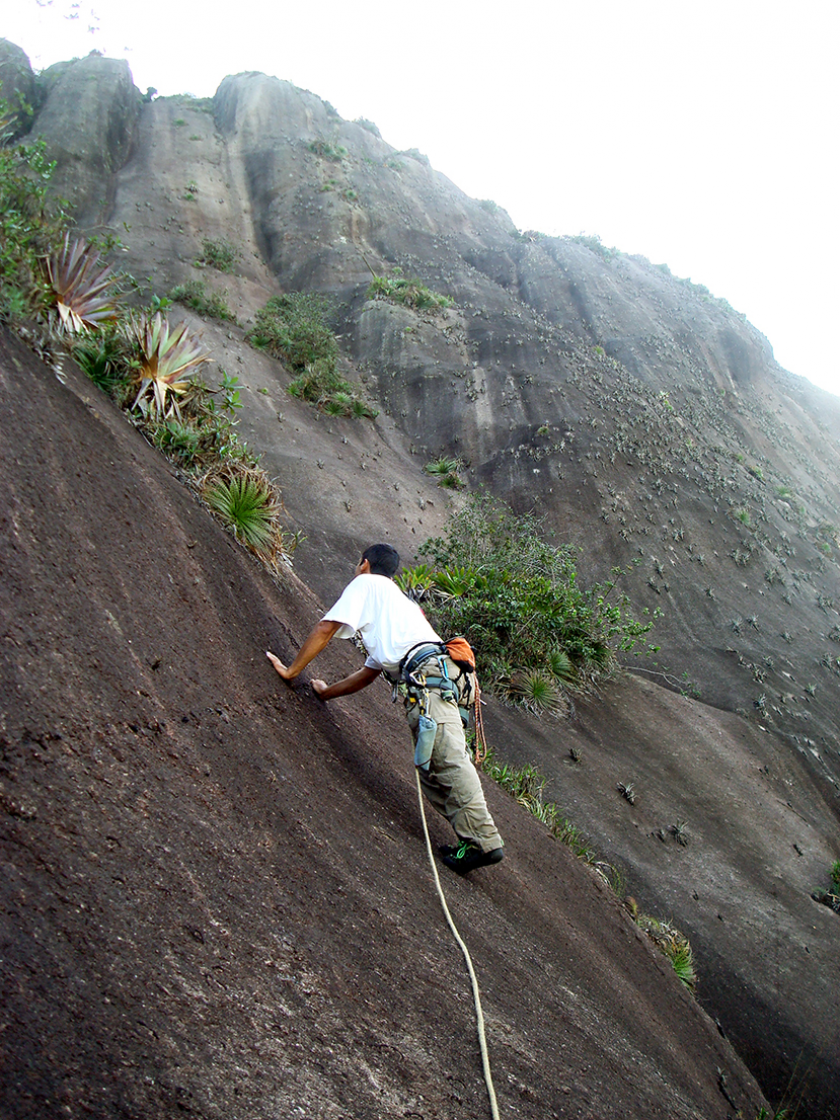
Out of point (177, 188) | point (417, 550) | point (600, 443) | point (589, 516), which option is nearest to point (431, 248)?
point (177, 188)

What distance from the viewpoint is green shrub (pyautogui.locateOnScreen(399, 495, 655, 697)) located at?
11.0m

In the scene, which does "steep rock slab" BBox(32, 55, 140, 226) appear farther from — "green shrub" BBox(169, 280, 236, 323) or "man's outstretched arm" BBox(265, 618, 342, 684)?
"man's outstretched arm" BBox(265, 618, 342, 684)

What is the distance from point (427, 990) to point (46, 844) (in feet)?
6.06

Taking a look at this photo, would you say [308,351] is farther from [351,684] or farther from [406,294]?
[351,684]

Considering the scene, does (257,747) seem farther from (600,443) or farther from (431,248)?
(431,248)

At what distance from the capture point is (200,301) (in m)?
19.0

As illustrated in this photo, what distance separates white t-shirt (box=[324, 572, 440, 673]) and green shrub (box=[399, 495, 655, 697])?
250 inches

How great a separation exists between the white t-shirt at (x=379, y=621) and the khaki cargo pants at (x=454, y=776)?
36cm

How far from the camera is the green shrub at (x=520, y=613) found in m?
11.0

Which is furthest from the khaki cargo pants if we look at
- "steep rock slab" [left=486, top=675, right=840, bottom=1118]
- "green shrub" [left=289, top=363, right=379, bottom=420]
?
"green shrub" [left=289, top=363, right=379, bottom=420]

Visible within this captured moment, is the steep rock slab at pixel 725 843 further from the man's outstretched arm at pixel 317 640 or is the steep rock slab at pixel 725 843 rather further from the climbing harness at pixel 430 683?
the man's outstretched arm at pixel 317 640

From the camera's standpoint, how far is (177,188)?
993 inches

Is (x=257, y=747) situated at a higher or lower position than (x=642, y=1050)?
higher

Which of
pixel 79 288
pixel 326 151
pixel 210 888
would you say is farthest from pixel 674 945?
pixel 326 151
